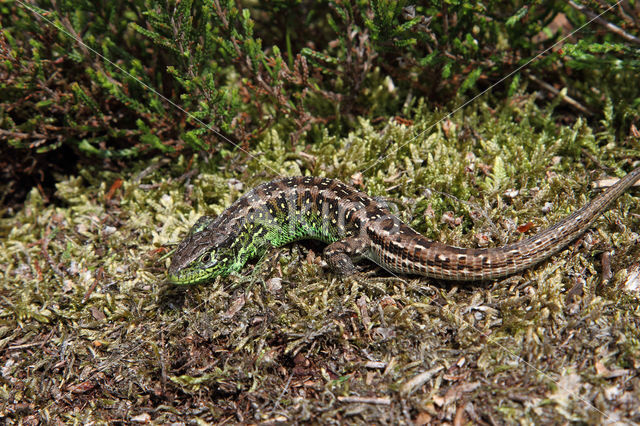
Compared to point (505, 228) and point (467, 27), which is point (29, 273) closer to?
point (505, 228)

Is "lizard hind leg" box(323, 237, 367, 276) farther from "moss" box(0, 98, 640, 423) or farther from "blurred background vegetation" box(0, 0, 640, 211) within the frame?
"blurred background vegetation" box(0, 0, 640, 211)

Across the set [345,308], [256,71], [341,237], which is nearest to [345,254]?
[341,237]

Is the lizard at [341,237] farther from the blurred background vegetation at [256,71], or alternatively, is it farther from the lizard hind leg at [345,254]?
the blurred background vegetation at [256,71]

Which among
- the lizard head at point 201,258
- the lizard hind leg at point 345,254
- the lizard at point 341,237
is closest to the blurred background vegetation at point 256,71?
the lizard at point 341,237

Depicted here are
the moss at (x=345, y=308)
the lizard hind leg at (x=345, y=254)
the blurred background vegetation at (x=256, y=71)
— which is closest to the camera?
the moss at (x=345, y=308)

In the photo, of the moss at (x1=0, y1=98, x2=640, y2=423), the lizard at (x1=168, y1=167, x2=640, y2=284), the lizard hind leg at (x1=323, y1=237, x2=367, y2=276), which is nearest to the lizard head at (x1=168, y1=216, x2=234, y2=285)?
the lizard at (x1=168, y1=167, x2=640, y2=284)

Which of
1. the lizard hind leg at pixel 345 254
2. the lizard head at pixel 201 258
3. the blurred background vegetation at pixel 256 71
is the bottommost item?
the lizard head at pixel 201 258
